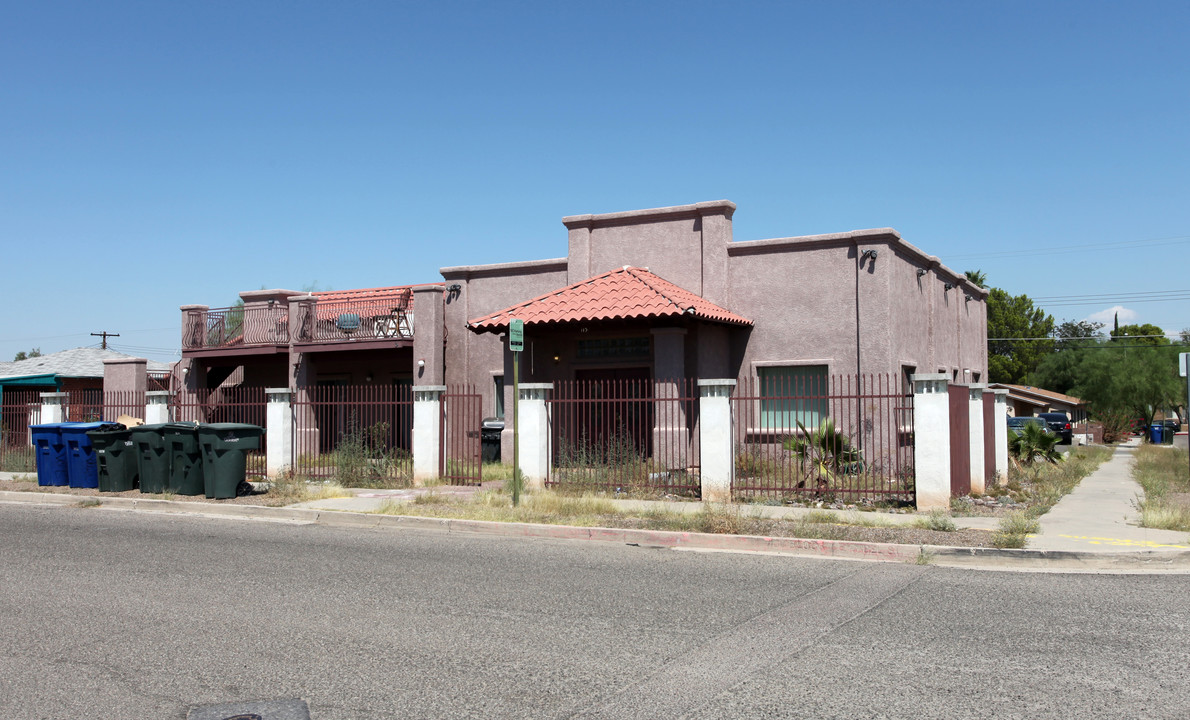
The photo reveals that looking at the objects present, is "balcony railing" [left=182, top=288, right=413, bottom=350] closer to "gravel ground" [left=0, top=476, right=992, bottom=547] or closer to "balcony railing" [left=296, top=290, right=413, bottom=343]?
"balcony railing" [left=296, top=290, right=413, bottom=343]

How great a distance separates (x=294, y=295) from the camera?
26922 millimetres

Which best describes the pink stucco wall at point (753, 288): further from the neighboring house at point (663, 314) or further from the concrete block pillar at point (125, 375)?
the concrete block pillar at point (125, 375)

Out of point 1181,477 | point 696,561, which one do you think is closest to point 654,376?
point 696,561

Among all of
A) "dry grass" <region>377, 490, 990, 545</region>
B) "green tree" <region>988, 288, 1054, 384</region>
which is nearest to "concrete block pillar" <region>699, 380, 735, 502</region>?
"dry grass" <region>377, 490, 990, 545</region>

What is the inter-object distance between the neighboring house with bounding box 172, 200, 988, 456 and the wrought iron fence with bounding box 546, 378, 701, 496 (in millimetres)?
580

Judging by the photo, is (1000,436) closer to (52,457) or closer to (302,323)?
(302,323)

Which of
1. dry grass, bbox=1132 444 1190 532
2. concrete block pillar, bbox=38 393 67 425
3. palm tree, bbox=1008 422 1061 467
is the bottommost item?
dry grass, bbox=1132 444 1190 532

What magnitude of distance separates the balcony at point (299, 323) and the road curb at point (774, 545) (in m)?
9.87

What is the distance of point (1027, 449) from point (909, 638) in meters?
16.5

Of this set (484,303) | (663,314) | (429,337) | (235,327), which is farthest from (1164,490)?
(235,327)

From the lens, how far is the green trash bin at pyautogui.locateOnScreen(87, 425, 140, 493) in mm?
16859

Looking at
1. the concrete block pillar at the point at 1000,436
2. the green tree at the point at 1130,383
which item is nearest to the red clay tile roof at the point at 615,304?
the concrete block pillar at the point at 1000,436

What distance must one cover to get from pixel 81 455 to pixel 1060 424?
36.3 m

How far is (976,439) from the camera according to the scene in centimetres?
1557
